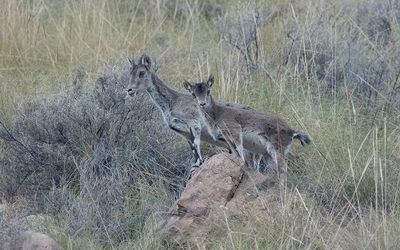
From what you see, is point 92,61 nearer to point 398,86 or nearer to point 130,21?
point 130,21

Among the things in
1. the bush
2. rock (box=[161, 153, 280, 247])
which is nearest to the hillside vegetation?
the bush

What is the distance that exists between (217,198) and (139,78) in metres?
1.95

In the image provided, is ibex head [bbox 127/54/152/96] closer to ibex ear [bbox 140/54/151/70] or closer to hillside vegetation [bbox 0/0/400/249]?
ibex ear [bbox 140/54/151/70]

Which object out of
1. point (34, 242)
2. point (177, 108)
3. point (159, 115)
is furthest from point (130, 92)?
point (34, 242)

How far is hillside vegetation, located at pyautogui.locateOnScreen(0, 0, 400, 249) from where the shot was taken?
27.5 ft

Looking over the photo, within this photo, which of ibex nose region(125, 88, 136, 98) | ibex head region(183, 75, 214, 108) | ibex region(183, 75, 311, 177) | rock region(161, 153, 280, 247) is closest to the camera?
rock region(161, 153, 280, 247)

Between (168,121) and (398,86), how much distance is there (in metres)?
2.63

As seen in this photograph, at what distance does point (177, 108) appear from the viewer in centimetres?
997

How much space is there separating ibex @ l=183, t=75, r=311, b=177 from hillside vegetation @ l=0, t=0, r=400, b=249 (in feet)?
0.92

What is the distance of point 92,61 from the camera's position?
12.9 meters

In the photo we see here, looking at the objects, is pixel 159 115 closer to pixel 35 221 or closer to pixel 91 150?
pixel 91 150

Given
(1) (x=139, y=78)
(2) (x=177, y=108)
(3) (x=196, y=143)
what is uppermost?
(1) (x=139, y=78)

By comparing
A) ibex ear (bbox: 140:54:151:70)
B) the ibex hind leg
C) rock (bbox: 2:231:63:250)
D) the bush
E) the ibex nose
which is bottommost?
the bush

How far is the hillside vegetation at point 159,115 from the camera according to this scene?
8383 millimetres
